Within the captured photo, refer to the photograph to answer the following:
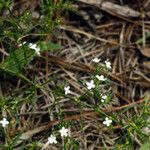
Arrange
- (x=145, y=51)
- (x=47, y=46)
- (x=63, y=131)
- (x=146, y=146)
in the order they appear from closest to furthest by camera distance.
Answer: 1. (x=63, y=131)
2. (x=146, y=146)
3. (x=47, y=46)
4. (x=145, y=51)

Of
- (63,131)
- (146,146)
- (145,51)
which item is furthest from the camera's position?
(145,51)

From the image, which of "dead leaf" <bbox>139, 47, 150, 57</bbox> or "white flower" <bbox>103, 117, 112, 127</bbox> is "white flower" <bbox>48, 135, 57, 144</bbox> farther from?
"dead leaf" <bbox>139, 47, 150, 57</bbox>

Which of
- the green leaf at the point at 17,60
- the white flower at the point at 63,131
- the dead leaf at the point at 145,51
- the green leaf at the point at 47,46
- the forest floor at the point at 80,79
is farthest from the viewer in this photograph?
the dead leaf at the point at 145,51

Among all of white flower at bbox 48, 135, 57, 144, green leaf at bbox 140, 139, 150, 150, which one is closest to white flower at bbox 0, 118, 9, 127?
white flower at bbox 48, 135, 57, 144

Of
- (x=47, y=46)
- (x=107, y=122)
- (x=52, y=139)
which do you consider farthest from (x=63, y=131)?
(x=47, y=46)

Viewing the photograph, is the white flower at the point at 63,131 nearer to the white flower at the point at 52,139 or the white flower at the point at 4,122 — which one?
the white flower at the point at 52,139

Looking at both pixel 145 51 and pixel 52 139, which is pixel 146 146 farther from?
pixel 145 51

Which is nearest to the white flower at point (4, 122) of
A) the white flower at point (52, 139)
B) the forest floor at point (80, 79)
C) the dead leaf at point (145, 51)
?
the forest floor at point (80, 79)

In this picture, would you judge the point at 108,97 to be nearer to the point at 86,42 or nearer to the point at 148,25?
the point at 86,42

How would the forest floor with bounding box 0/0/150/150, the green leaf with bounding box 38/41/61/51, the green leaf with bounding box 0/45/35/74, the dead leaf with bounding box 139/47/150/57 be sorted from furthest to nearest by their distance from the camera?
the dead leaf with bounding box 139/47/150/57 < the green leaf with bounding box 38/41/61/51 < the green leaf with bounding box 0/45/35/74 < the forest floor with bounding box 0/0/150/150
